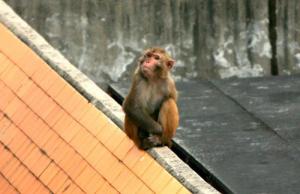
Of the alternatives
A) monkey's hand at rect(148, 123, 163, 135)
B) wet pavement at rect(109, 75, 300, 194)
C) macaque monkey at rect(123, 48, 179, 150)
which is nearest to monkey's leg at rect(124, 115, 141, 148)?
macaque monkey at rect(123, 48, 179, 150)

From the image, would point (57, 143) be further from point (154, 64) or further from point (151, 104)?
point (154, 64)

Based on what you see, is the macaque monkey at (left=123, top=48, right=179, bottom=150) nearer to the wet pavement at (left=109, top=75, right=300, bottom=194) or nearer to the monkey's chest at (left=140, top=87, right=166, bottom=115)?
the monkey's chest at (left=140, top=87, right=166, bottom=115)

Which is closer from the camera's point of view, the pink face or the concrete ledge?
the concrete ledge

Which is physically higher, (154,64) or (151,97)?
(154,64)

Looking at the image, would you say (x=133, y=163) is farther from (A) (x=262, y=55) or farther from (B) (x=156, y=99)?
(A) (x=262, y=55)

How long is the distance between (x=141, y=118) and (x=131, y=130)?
14 centimetres

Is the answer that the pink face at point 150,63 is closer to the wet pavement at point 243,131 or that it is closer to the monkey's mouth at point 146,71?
the monkey's mouth at point 146,71

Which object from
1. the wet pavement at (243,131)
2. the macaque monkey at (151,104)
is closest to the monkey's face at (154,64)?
the macaque monkey at (151,104)

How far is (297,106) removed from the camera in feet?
34.2

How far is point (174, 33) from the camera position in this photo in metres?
11.8

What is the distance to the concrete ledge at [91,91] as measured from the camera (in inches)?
284

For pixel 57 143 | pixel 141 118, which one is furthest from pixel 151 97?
pixel 57 143

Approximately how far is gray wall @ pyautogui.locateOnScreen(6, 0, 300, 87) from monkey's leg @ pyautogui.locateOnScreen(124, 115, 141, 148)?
12.3 ft

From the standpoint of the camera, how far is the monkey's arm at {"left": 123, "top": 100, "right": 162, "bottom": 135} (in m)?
7.88
